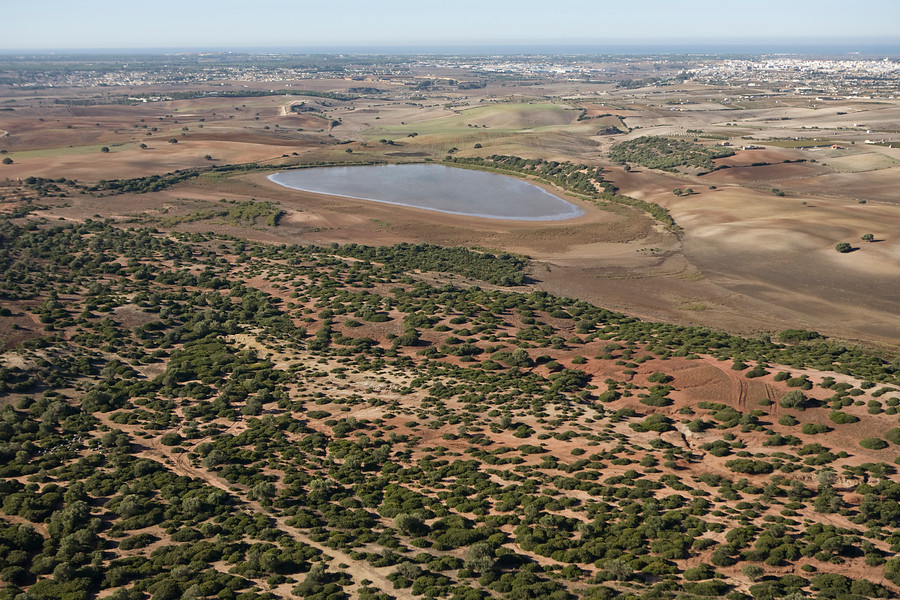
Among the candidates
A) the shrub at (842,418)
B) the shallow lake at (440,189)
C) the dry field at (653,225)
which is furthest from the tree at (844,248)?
the shrub at (842,418)

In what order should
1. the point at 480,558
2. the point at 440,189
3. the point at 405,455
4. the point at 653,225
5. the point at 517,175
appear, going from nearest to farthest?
the point at 480,558, the point at 405,455, the point at 653,225, the point at 440,189, the point at 517,175

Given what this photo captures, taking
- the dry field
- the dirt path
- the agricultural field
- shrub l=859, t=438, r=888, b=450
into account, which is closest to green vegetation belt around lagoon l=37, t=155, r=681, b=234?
the dry field

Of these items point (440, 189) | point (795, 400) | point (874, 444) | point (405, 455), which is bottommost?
point (405, 455)

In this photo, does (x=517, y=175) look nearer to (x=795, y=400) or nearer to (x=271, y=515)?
(x=795, y=400)

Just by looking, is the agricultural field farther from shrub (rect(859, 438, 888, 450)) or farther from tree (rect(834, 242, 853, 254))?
tree (rect(834, 242, 853, 254))

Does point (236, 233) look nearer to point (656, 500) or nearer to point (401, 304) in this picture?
point (401, 304)

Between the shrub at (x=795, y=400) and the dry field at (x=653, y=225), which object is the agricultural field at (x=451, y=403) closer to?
the shrub at (x=795, y=400)

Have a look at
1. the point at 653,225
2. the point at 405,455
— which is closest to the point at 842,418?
the point at 405,455

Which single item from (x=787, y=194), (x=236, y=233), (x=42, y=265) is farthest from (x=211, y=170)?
(x=787, y=194)
